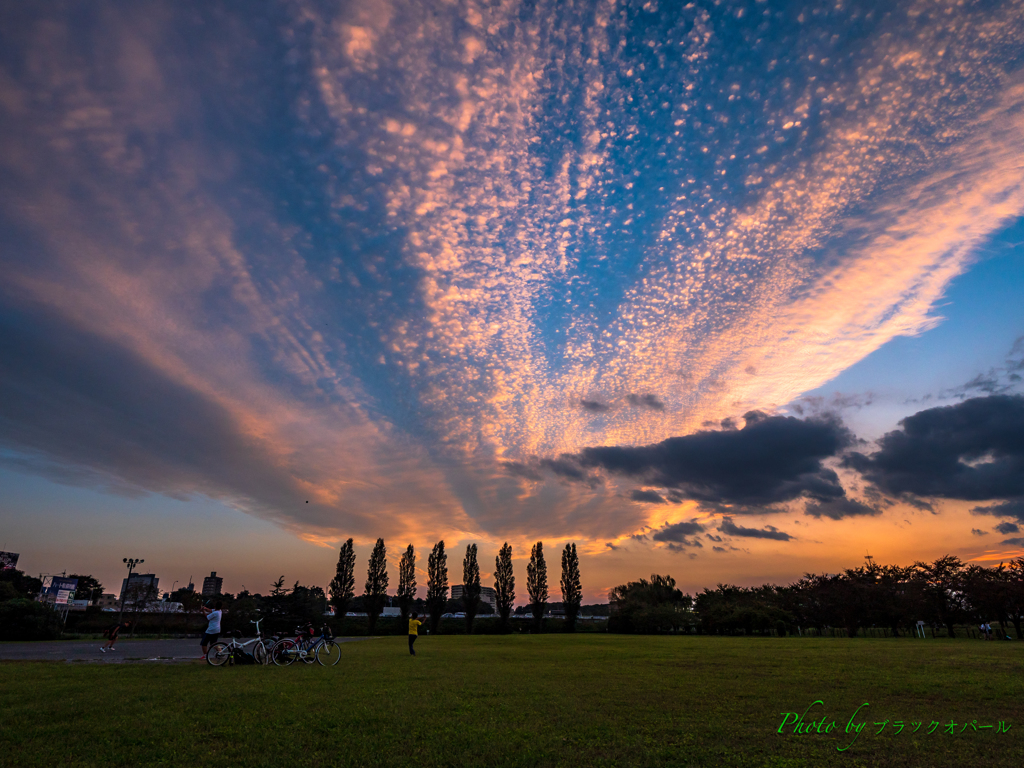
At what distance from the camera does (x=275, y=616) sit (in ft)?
173

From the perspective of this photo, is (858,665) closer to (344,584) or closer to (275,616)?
(275,616)

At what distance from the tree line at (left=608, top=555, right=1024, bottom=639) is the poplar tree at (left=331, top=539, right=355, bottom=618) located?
42155mm

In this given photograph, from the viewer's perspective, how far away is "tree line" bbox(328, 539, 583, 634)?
78312mm

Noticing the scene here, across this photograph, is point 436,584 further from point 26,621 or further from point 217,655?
point 217,655

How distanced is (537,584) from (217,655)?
6944 centimetres

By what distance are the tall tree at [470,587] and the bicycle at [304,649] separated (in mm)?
62146

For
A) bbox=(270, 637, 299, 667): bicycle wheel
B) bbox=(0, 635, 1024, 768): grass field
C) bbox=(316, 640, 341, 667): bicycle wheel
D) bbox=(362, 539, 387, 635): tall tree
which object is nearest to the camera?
bbox=(0, 635, 1024, 768): grass field

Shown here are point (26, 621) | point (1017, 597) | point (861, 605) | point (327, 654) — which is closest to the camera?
point (327, 654)

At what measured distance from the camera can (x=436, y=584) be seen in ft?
273

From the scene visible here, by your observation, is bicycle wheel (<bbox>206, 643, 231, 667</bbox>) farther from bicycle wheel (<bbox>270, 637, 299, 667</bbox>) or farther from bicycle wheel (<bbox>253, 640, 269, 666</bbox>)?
bicycle wheel (<bbox>270, 637, 299, 667</bbox>)

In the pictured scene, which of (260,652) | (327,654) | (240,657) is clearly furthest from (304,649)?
(240,657)

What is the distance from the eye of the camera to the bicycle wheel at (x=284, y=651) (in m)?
19.6

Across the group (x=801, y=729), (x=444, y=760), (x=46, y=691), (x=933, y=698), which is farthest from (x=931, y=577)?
(x=46, y=691)

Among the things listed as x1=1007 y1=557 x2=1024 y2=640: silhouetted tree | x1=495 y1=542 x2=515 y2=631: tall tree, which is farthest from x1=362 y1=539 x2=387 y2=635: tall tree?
x1=1007 y1=557 x2=1024 y2=640: silhouetted tree
